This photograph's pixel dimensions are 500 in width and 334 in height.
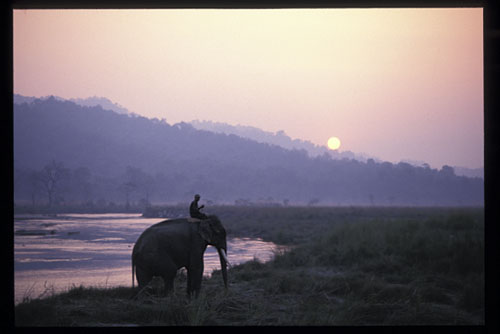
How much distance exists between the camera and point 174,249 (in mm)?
7145

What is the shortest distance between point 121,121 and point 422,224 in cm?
14005

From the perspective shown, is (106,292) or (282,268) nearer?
(106,292)

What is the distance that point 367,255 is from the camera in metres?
12.2

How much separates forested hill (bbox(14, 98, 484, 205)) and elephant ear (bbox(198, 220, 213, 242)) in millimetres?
89057

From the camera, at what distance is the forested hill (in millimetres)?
105938

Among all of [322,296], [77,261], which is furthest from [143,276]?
[77,261]

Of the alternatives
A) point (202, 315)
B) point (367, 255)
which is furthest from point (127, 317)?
point (367, 255)

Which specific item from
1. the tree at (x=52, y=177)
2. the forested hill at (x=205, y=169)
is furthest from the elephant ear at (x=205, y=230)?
the forested hill at (x=205, y=169)

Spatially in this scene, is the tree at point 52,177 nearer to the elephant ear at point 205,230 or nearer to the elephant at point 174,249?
the elephant at point 174,249

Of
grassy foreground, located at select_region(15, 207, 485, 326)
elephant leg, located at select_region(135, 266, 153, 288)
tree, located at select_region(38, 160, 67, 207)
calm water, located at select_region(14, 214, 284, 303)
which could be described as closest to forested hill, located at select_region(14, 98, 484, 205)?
tree, located at select_region(38, 160, 67, 207)

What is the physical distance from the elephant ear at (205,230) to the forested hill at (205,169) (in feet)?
292

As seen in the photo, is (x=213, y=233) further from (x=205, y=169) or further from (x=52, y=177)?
A: (x=205, y=169)

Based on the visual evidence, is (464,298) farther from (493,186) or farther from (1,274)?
(1,274)

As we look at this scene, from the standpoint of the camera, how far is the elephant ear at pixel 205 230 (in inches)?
287
